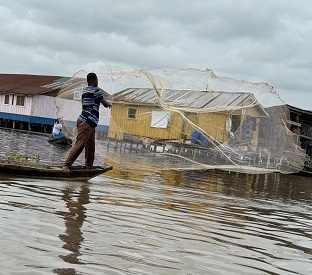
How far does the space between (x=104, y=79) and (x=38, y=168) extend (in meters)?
4.69

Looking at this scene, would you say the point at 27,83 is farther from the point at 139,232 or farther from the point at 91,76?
the point at 139,232

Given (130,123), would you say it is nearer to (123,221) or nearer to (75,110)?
(75,110)

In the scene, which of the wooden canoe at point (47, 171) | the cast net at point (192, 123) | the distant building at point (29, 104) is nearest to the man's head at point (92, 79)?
the wooden canoe at point (47, 171)

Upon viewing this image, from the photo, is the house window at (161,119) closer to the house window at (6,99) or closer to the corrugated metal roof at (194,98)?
the corrugated metal roof at (194,98)

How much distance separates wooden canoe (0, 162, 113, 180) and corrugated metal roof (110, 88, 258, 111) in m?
3.61

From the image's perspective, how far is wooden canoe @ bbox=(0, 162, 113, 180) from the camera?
23.3 ft

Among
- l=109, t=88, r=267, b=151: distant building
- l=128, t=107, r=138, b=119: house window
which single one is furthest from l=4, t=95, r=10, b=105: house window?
l=128, t=107, r=138, b=119: house window

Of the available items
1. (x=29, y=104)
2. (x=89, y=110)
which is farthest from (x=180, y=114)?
(x=29, y=104)

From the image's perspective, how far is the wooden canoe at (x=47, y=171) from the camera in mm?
7090

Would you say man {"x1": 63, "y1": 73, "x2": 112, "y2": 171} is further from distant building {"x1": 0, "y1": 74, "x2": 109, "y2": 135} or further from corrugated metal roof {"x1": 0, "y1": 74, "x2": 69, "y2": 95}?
distant building {"x1": 0, "y1": 74, "x2": 109, "y2": 135}

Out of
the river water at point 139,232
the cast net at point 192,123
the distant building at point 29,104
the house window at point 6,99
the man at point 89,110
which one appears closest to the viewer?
the river water at point 139,232

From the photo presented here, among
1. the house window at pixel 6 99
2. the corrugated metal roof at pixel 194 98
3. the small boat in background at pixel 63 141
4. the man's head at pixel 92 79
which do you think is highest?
the house window at pixel 6 99

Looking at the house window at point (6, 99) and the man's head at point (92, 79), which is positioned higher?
the house window at point (6, 99)

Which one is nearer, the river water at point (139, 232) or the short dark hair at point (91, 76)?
the river water at point (139, 232)
